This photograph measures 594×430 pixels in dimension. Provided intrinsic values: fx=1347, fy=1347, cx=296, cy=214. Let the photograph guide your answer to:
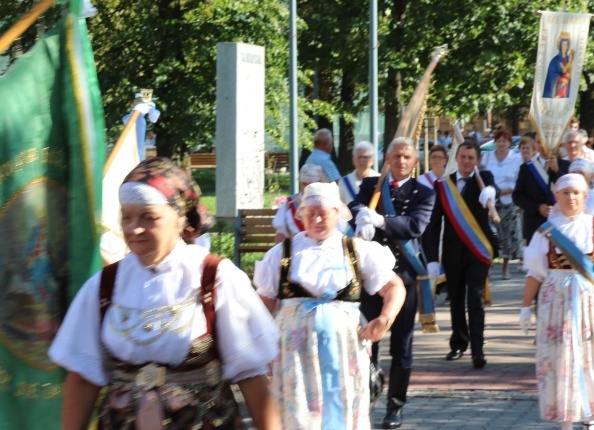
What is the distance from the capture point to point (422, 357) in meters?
11.6

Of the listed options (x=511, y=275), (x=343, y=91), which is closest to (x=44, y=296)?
(x=511, y=275)

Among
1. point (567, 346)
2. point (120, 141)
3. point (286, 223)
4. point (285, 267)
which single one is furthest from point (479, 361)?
point (120, 141)

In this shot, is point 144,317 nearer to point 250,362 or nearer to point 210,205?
point 250,362

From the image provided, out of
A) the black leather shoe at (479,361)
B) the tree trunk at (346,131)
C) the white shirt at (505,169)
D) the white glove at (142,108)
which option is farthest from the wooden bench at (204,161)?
the white glove at (142,108)

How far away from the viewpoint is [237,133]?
15.6m

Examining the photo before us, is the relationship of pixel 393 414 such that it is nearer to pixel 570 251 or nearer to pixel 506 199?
pixel 570 251

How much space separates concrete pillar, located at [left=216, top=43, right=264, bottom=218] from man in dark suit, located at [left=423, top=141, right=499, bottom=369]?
4692 mm

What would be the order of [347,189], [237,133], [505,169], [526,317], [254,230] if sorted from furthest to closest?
[505,169] → [237,133] → [254,230] → [347,189] → [526,317]

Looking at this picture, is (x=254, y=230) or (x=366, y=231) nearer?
(x=366, y=231)

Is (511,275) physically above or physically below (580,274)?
below

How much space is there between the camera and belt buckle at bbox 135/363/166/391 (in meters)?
3.65

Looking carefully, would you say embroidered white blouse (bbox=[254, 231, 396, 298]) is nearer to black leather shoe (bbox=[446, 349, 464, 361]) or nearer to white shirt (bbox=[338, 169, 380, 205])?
white shirt (bbox=[338, 169, 380, 205])

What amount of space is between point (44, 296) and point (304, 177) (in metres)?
5.94

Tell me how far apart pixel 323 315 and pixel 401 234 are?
6.98 ft
